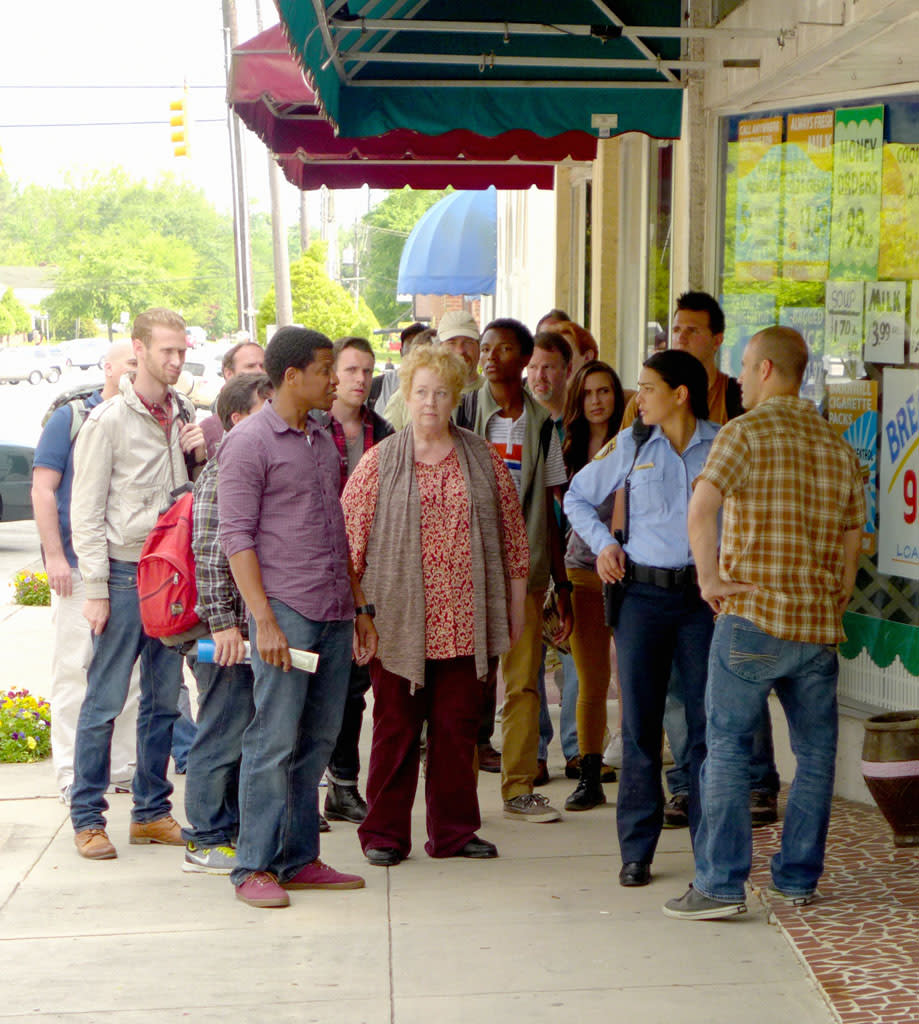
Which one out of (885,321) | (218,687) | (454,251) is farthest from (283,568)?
(454,251)

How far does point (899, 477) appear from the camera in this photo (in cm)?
614

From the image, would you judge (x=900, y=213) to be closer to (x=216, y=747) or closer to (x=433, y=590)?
(x=433, y=590)

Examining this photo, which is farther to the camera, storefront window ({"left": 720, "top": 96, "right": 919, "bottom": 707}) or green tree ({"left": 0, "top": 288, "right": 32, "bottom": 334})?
green tree ({"left": 0, "top": 288, "right": 32, "bottom": 334})

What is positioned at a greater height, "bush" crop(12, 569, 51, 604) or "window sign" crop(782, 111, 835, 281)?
"window sign" crop(782, 111, 835, 281)

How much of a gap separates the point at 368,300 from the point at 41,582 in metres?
78.2

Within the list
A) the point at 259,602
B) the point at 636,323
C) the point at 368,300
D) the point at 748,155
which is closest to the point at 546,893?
the point at 259,602

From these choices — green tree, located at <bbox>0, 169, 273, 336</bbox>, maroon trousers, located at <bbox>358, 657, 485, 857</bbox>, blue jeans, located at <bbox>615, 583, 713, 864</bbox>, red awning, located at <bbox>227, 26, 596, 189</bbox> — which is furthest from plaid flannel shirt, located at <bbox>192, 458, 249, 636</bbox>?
green tree, located at <bbox>0, 169, 273, 336</bbox>

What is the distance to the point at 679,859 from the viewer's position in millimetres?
5527

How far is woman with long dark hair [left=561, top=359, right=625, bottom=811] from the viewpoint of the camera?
20.5ft

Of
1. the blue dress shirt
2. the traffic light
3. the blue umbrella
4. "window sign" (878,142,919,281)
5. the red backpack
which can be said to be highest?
the traffic light

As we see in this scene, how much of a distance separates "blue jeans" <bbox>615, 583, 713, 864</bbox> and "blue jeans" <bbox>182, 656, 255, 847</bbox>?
1.42 m

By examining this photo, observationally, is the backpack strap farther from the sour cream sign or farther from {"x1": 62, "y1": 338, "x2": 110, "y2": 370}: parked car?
{"x1": 62, "y1": 338, "x2": 110, "y2": 370}: parked car

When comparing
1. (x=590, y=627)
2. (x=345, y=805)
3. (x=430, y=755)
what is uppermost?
(x=590, y=627)

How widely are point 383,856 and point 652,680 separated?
1.30m
